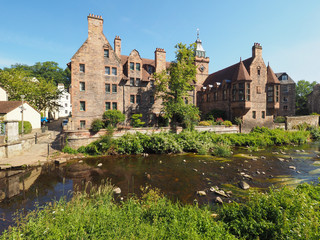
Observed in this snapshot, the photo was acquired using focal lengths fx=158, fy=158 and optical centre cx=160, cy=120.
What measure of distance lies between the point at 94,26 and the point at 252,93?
30.3 m

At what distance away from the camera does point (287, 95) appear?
4859cm

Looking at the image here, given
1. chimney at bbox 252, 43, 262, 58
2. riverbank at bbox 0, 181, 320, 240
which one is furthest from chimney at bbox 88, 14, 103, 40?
chimney at bbox 252, 43, 262, 58

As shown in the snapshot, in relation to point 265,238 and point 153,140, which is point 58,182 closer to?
point 153,140

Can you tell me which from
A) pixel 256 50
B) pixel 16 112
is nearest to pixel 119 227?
pixel 16 112

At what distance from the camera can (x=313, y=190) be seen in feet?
19.0

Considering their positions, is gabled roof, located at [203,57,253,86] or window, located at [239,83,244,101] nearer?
window, located at [239,83,244,101]

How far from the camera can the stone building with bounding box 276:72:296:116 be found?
158ft

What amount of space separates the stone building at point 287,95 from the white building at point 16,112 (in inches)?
2579

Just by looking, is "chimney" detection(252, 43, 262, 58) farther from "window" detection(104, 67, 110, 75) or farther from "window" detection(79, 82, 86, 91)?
"window" detection(79, 82, 86, 91)

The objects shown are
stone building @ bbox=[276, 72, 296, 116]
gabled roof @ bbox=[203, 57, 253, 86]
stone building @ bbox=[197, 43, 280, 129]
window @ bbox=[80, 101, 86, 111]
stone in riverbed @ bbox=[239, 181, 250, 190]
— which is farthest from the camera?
stone building @ bbox=[276, 72, 296, 116]

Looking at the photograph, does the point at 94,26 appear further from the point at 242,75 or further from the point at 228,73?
the point at 228,73

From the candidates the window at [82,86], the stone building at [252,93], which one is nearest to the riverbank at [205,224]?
the window at [82,86]

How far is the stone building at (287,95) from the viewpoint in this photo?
48188 millimetres

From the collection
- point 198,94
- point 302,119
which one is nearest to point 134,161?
point 198,94
